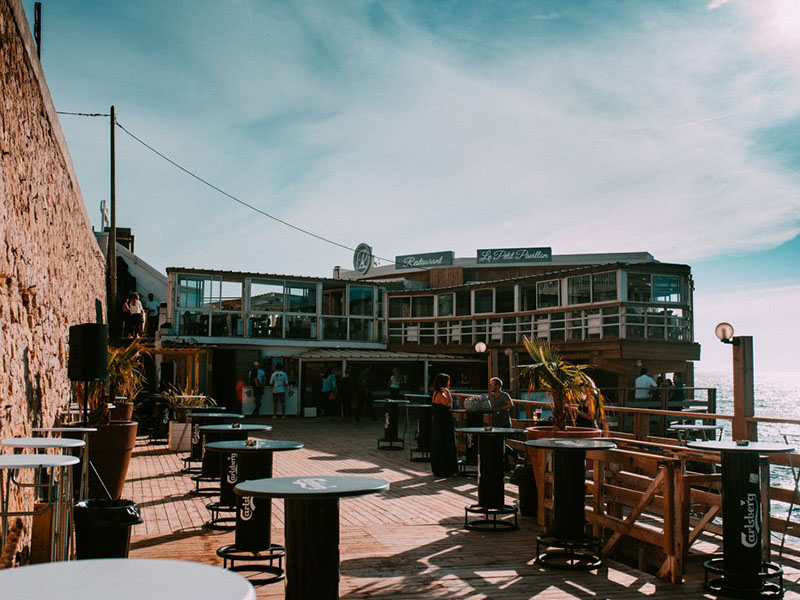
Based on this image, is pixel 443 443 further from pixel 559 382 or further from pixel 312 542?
pixel 312 542

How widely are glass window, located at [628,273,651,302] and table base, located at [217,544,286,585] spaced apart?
18.6 metres

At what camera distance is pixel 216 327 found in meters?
23.5

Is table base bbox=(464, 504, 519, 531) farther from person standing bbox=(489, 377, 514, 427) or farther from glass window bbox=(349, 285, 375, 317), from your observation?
glass window bbox=(349, 285, 375, 317)

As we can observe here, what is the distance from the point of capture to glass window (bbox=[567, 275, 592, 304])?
2372 cm

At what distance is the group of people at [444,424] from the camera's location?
33.5 ft

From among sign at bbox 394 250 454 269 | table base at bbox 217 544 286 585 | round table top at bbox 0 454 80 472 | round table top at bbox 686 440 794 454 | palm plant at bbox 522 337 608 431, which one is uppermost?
sign at bbox 394 250 454 269

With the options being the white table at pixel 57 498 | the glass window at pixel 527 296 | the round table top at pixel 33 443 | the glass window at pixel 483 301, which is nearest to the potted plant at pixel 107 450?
the white table at pixel 57 498

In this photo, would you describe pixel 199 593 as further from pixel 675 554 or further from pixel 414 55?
pixel 414 55

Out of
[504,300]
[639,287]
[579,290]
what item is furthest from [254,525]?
[504,300]

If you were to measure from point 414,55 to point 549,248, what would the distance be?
30032mm

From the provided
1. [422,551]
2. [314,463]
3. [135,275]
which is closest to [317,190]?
[314,463]

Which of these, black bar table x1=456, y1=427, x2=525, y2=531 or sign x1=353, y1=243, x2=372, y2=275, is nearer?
black bar table x1=456, y1=427, x2=525, y2=531

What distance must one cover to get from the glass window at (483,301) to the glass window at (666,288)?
7.96 m

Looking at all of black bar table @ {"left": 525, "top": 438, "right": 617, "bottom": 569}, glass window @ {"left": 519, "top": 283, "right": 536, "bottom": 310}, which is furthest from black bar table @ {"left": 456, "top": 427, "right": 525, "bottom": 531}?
glass window @ {"left": 519, "top": 283, "right": 536, "bottom": 310}
